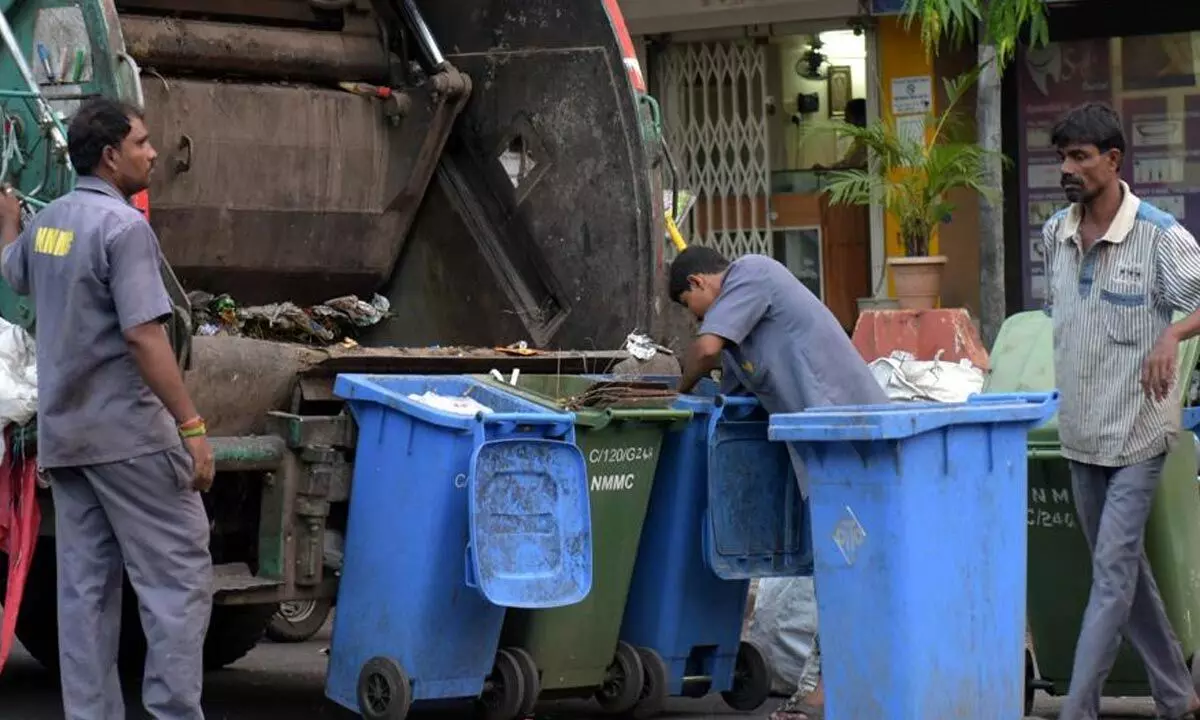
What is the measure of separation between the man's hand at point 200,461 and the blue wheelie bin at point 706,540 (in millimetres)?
1556

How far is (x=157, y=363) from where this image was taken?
5.19m

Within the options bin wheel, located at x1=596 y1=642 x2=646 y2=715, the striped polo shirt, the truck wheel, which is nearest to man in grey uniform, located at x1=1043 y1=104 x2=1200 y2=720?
the striped polo shirt

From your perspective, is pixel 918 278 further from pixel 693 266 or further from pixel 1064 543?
pixel 1064 543

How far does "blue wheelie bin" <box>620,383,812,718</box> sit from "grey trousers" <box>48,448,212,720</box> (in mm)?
1477

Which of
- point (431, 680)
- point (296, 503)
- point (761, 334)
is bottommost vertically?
point (431, 680)

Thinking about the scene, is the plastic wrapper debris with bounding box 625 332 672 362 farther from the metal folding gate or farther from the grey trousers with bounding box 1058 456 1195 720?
the metal folding gate

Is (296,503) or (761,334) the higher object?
(761,334)

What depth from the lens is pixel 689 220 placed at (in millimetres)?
13219

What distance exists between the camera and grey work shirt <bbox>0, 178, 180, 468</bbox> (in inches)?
207

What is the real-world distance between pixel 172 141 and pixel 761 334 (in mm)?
2172

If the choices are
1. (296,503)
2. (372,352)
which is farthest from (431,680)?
(372,352)

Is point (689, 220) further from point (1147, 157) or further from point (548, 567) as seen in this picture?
point (548, 567)

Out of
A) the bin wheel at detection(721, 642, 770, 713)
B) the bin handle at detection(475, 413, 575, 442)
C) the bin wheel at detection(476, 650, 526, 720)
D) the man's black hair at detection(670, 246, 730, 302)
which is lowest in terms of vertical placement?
the bin wheel at detection(721, 642, 770, 713)

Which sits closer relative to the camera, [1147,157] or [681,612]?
[681,612]
